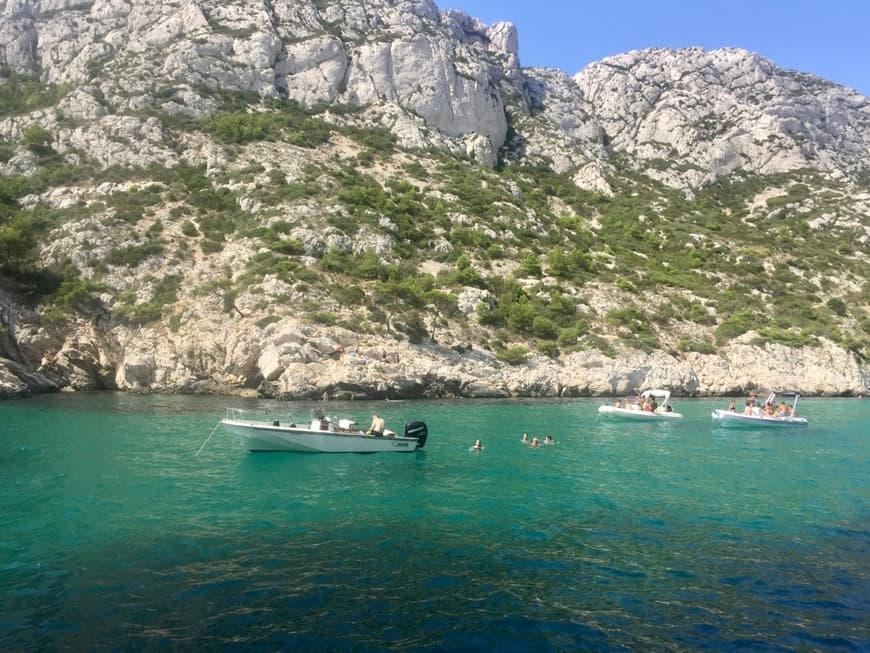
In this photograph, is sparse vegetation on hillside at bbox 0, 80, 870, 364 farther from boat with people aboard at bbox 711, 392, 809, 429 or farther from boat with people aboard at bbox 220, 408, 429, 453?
boat with people aboard at bbox 220, 408, 429, 453

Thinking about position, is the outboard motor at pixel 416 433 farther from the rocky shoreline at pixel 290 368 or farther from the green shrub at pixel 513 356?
the green shrub at pixel 513 356

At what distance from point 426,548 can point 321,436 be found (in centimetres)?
1135

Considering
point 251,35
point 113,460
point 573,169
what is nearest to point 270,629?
point 113,460

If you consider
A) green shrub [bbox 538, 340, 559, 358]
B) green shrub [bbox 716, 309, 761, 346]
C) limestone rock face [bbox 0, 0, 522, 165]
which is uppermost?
limestone rock face [bbox 0, 0, 522, 165]

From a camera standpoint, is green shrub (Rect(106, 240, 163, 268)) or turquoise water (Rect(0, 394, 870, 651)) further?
green shrub (Rect(106, 240, 163, 268))

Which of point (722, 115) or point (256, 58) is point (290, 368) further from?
point (722, 115)

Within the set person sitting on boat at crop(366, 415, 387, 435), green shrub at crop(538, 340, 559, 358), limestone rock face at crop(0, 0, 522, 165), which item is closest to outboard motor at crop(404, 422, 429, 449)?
person sitting on boat at crop(366, 415, 387, 435)

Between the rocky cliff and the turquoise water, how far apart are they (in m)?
19.5

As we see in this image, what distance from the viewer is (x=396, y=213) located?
62.6m

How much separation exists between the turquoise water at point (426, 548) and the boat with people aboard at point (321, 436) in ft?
1.63

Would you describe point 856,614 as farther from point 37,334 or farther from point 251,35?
point 251,35

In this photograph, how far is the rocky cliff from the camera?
42156 millimetres

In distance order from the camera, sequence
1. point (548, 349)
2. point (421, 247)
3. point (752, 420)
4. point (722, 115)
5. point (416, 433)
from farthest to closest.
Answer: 1. point (722, 115)
2. point (421, 247)
3. point (548, 349)
4. point (752, 420)
5. point (416, 433)

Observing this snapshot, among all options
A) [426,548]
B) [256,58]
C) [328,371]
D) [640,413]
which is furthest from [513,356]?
[256,58]
